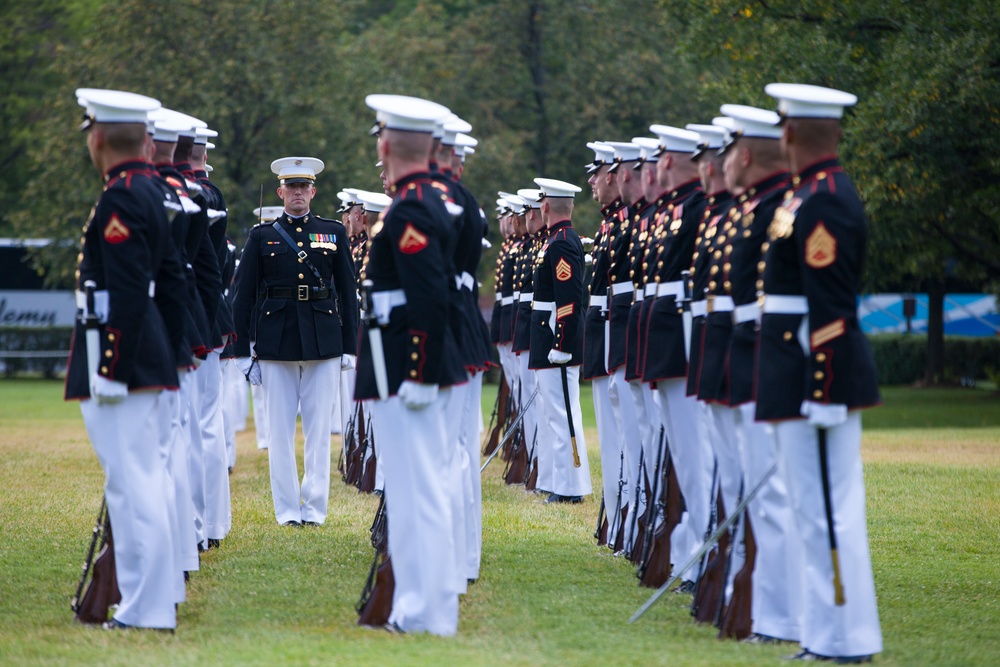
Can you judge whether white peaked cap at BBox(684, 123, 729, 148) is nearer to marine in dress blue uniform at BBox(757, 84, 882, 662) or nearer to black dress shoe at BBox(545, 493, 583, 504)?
marine in dress blue uniform at BBox(757, 84, 882, 662)

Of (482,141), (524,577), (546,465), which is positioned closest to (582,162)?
(482,141)

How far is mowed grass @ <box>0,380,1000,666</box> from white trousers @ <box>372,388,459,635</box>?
0.14 meters

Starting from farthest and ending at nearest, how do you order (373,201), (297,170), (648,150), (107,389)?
(373,201) → (297,170) → (648,150) → (107,389)

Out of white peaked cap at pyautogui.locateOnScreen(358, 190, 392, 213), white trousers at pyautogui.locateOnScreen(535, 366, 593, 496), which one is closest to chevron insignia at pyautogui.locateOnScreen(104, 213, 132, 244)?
white peaked cap at pyautogui.locateOnScreen(358, 190, 392, 213)

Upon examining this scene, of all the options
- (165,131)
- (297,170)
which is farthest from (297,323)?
(165,131)

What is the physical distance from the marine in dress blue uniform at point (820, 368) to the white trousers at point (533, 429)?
5.76 m

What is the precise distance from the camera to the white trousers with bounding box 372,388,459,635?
586cm

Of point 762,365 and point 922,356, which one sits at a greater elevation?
point 762,365

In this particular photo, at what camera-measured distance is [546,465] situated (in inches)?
443

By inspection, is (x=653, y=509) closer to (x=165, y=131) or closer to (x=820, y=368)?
(x=820, y=368)

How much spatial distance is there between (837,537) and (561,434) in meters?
5.71

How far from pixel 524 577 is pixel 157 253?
2.96m

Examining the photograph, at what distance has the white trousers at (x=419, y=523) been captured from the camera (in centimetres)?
586

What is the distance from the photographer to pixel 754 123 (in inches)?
231
